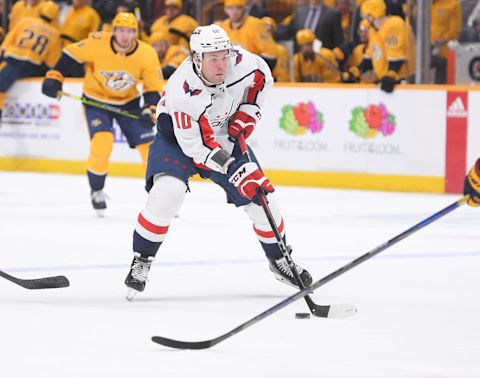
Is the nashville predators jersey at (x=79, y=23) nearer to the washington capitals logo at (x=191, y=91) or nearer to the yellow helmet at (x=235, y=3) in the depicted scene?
the yellow helmet at (x=235, y=3)

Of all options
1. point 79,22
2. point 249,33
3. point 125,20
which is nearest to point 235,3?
point 249,33

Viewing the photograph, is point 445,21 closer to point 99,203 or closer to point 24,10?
point 99,203

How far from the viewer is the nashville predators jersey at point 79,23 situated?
11273 mm

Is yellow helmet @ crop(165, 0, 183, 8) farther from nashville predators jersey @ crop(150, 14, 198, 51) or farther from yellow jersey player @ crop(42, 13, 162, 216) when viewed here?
yellow jersey player @ crop(42, 13, 162, 216)

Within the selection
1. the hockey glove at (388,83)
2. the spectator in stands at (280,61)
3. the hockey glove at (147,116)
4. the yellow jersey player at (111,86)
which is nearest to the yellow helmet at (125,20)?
the yellow jersey player at (111,86)

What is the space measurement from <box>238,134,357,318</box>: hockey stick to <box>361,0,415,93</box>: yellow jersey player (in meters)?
4.66

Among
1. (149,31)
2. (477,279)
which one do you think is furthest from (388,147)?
(477,279)

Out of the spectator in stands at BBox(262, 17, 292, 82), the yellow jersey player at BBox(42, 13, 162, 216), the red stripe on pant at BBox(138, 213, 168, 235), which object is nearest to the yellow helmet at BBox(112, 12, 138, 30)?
the yellow jersey player at BBox(42, 13, 162, 216)

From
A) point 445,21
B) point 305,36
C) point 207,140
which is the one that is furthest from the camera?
point 305,36

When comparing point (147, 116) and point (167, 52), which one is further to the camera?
point (167, 52)

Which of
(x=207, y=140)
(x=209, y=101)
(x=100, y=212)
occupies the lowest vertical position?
(x=100, y=212)

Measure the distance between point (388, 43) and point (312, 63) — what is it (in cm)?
72

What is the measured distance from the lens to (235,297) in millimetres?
4949

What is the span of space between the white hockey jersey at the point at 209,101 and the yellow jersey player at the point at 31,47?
651 cm
